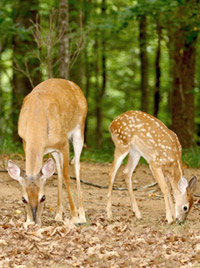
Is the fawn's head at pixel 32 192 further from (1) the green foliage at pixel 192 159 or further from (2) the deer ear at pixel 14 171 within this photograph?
(1) the green foliage at pixel 192 159

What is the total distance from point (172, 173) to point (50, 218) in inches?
80.4

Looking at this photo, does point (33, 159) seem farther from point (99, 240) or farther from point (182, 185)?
point (182, 185)

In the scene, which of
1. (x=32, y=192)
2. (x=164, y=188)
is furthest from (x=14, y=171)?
(x=164, y=188)

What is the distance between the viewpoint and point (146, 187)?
971 centimetres

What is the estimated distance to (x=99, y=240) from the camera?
20.0 ft

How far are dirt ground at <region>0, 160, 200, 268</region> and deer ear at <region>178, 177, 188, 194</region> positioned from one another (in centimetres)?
47

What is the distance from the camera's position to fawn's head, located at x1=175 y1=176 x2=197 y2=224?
7555 mm

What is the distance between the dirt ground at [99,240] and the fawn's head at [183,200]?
0.15 meters

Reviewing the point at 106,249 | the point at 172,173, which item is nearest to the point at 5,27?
the point at 172,173

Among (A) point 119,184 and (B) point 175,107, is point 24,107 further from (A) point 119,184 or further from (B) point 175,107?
(B) point 175,107

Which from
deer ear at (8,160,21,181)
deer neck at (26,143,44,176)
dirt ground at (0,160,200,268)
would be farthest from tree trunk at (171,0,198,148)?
deer ear at (8,160,21,181)

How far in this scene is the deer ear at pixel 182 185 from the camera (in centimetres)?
766

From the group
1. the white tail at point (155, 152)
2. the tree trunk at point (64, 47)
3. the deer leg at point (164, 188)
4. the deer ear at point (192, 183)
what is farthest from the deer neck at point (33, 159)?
the tree trunk at point (64, 47)

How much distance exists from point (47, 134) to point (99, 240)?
166 centimetres
